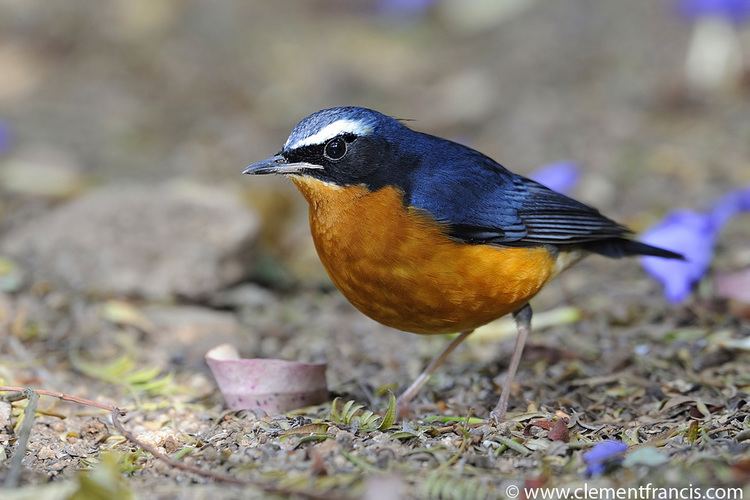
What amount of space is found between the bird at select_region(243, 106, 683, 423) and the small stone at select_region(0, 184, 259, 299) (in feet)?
7.67

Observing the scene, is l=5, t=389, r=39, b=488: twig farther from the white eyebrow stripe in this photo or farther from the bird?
the white eyebrow stripe

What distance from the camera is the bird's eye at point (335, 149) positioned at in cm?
560

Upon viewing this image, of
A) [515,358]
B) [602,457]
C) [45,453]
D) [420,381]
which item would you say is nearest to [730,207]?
[515,358]

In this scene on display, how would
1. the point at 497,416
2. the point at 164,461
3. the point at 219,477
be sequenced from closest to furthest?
the point at 219,477 → the point at 164,461 → the point at 497,416

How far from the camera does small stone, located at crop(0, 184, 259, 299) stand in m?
7.80

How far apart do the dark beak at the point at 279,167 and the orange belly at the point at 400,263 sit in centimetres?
8

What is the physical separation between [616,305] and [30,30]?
30.4 ft

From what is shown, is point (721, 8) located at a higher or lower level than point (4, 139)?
higher

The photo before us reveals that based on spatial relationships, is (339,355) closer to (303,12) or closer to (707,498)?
(707,498)

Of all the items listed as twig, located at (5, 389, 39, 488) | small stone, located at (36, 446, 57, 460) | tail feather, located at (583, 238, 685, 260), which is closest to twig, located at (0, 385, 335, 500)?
twig, located at (5, 389, 39, 488)

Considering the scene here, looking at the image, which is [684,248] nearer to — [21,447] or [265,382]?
[265,382]

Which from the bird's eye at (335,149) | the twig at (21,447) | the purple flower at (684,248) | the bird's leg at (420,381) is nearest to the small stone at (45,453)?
the twig at (21,447)

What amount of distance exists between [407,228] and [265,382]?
118cm

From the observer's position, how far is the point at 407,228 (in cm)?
554
